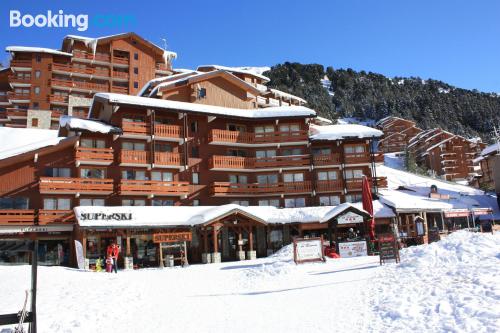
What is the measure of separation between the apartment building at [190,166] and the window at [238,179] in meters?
0.09

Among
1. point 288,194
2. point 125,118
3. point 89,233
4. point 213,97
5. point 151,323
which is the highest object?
point 213,97

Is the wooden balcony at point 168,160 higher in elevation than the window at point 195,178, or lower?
higher

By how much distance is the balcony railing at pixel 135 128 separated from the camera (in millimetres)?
34237

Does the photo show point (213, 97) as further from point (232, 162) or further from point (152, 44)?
point (152, 44)

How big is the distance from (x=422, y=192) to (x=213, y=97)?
26158 mm

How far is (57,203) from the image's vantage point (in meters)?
31.2

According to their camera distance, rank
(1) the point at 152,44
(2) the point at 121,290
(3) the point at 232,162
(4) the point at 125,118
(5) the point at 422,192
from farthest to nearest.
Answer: (1) the point at 152,44
(5) the point at 422,192
(3) the point at 232,162
(4) the point at 125,118
(2) the point at 121,290

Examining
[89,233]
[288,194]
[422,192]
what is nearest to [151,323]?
[89,233]

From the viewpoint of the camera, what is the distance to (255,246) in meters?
36.0

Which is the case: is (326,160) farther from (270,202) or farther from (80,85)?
(80,85)

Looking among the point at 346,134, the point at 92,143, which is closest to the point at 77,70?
the point at 92,143

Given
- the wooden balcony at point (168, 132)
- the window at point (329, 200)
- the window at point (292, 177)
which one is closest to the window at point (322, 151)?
the window at point (292, 177)

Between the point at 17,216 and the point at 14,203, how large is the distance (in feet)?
4.84

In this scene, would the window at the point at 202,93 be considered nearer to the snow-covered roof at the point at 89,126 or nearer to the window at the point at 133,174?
the snow-covered roof at the point at 89,126
